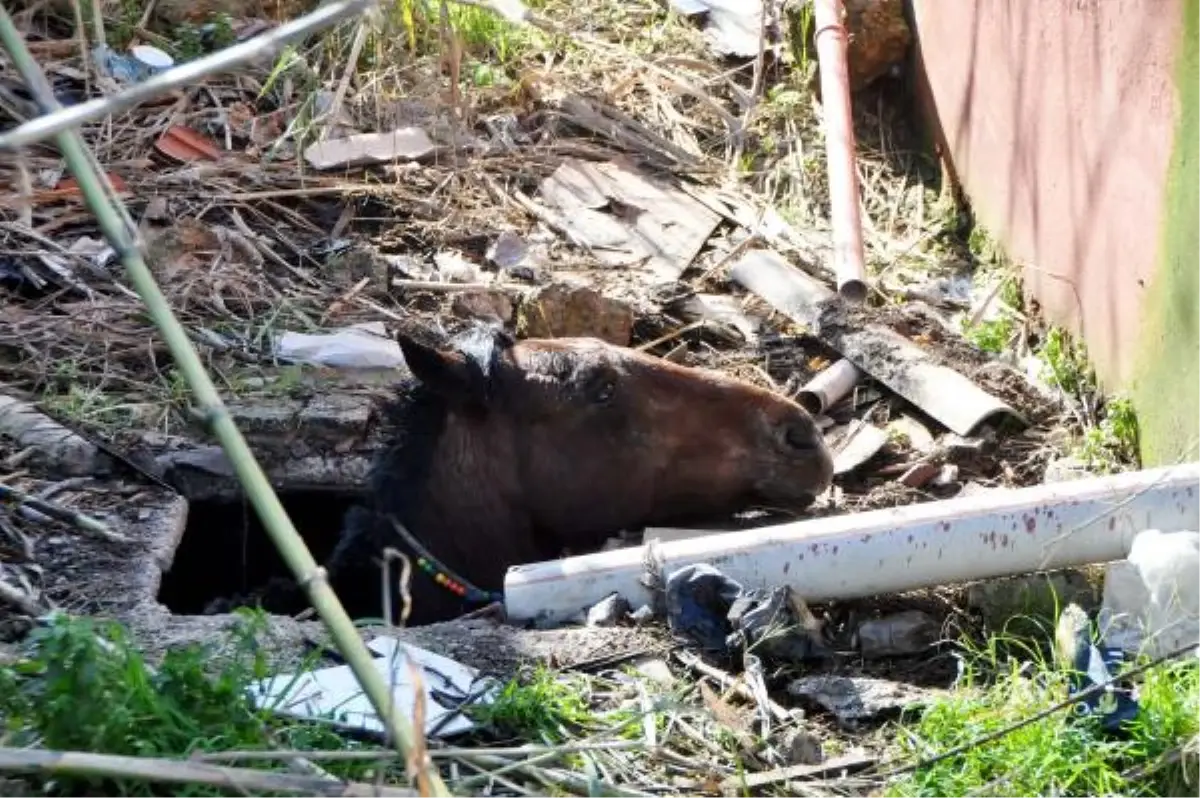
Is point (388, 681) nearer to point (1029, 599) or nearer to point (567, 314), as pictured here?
point (1029, 599)

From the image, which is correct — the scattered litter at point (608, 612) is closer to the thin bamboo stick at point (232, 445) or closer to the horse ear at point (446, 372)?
the horse ear at point (446, 372)

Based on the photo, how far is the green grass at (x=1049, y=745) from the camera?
450cm

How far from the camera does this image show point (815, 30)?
9.37 metres

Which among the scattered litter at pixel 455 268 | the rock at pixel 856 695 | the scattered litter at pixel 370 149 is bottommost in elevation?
the rock at pixel 856 695

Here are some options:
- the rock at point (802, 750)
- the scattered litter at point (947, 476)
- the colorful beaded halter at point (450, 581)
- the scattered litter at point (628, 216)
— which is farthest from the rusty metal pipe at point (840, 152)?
the rock at point (802, 750)

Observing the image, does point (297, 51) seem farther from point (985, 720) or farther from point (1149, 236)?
point (985, 720)

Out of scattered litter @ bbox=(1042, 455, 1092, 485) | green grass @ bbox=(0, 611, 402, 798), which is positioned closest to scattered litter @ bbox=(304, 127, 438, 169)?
scattered litter @ bbox=(1042, 455, 1092, 485)

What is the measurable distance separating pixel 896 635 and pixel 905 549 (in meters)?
0.25

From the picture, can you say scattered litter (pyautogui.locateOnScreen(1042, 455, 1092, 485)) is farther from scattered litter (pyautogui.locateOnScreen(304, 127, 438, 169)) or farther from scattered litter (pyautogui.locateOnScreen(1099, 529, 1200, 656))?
scattered litter (pyautogui.locateOnScreen(304, 127, 438, 169))

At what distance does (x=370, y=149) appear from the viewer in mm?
8797

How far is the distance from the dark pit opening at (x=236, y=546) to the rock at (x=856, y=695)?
6.29 feet

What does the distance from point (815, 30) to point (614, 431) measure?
12.7 feet

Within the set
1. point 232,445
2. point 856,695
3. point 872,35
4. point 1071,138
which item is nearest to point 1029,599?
point 856,695

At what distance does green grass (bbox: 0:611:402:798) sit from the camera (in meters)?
3.51
